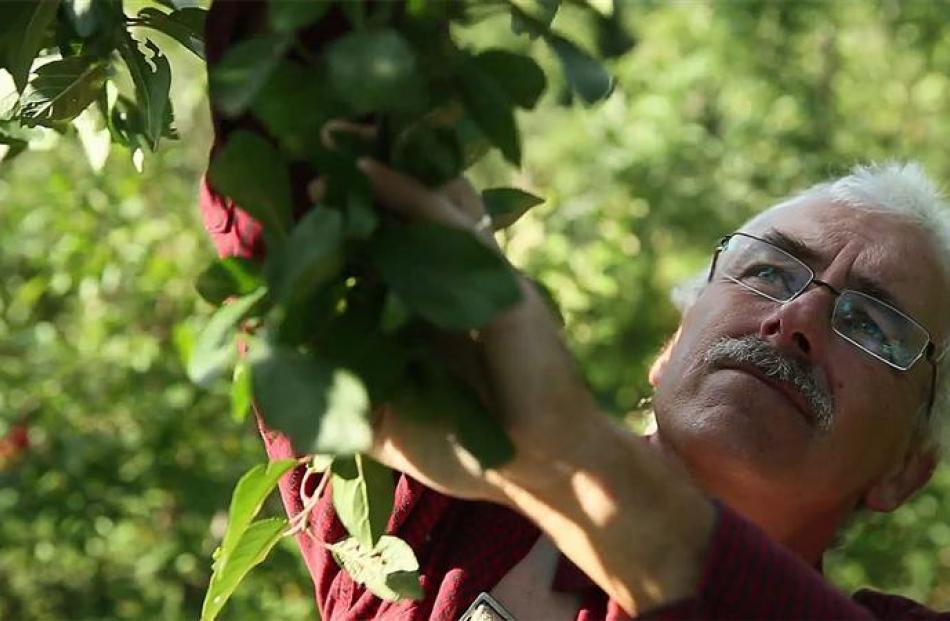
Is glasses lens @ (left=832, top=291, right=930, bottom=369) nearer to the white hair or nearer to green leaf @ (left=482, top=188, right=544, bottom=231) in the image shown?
the white hair

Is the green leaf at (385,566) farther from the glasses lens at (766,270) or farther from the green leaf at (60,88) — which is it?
the glasses lens at (766,270)

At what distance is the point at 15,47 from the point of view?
1273 mm

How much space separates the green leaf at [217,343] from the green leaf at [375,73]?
153mm

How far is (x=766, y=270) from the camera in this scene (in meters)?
1.70

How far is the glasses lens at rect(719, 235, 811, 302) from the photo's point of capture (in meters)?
1.67

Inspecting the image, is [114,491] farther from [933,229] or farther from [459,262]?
[459,262]

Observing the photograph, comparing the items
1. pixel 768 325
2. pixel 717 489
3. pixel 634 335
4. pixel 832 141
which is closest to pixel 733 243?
pixel 768 325

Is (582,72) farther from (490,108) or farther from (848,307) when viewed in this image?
(848,307)

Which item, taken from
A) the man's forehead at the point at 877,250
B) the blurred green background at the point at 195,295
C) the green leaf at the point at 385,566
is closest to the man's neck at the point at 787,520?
the man's forehead at the point at 877,250

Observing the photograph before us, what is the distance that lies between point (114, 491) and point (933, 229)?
6.53 ft

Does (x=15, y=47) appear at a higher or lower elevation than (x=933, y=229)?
higher

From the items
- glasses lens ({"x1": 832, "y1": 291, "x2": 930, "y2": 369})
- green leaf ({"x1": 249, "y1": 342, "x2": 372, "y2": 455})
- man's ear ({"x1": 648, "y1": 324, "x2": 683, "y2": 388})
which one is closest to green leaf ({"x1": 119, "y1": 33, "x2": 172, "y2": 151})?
green leaf ({"x1": 249, "y1": 342, "x2": 372, "y2": 455})

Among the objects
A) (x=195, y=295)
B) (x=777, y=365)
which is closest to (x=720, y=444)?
(x=777, y=365)

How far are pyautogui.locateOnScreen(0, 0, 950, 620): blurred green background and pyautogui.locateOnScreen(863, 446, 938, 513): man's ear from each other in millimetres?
1048
